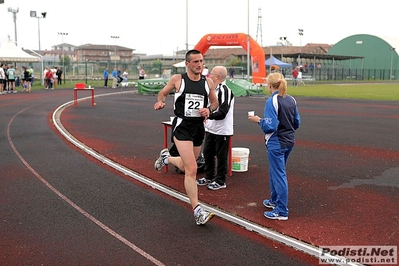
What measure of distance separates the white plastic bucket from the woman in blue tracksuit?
2213 mm

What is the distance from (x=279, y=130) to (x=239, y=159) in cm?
244

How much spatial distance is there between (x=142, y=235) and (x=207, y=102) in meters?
1.93

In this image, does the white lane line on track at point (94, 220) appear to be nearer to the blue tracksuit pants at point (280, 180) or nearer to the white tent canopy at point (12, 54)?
the blue tracksuit pants at point (280, 180)

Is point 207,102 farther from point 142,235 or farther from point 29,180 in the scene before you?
point 29,180

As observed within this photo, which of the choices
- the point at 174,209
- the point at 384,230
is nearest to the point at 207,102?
the point at 174,209

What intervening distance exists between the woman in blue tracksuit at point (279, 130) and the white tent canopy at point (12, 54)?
35.3 m

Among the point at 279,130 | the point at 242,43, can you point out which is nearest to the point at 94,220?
the point at 279,130

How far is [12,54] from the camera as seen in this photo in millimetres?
36875

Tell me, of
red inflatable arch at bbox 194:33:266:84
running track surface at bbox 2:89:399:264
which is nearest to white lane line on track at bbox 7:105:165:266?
running track surface at bbox 2:89:399:264

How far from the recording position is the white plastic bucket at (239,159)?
26.2ft

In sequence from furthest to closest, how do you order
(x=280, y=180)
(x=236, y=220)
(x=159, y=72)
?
1. (x=159, y=72)
2. (x=280, y=180)
3. (x=236, y=220)

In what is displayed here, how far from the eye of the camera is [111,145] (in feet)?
35.6

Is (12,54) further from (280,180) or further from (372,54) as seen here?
(372,54)

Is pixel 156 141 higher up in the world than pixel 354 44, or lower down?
lower down
